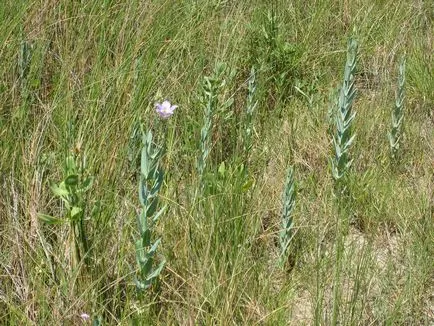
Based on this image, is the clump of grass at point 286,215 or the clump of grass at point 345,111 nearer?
the clump of grass at point 286,215

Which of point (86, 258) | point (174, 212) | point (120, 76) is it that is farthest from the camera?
point (120, 76)

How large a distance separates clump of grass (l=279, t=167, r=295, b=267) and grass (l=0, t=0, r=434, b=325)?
2.1 inches

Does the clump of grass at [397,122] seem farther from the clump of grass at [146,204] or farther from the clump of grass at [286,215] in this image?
the clump of grass at [146,204]

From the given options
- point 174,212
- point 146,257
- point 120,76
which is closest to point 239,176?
point 174,212

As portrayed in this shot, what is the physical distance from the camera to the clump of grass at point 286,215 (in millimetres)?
2361

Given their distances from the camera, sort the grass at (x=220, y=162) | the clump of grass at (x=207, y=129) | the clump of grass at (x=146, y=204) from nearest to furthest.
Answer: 1. the clump of grass at (x=146, y=204)
2. the grass at (x=220, y=162)
3. the clump of grass at (x=207, y=129)

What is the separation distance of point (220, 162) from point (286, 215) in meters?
0.54

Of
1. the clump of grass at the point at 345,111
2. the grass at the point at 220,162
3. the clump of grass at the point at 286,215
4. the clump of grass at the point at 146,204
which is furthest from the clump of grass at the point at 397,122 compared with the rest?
the clump of grass at the point at 146,204

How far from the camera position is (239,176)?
251 cm

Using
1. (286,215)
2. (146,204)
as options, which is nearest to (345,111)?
(286,215)

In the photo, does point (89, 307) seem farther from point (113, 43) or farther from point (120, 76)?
point (113, 43)

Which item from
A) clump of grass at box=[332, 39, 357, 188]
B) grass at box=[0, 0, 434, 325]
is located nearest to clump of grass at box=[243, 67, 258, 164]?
grass at box=[0, 0, 434, 325]

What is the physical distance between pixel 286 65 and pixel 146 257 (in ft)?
5.78

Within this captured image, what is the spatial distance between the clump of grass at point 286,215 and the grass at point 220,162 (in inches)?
2.1
